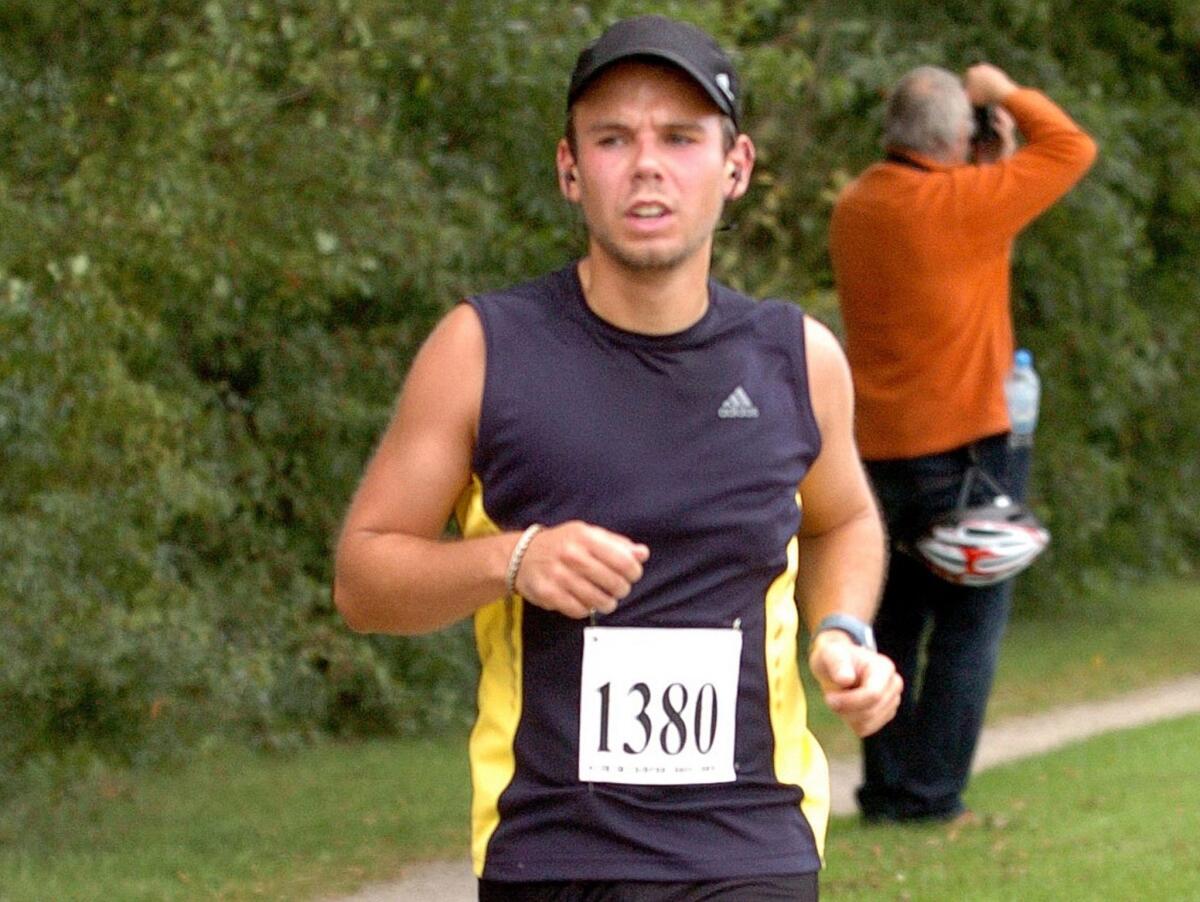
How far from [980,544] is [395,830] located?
2171mm

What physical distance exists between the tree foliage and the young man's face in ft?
11.4

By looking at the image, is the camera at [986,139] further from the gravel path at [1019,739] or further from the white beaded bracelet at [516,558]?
the white beaded bracelet at [516,558]

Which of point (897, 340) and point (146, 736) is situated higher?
point (897, 340)

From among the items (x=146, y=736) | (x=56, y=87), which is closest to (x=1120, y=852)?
(x=146, y=736)

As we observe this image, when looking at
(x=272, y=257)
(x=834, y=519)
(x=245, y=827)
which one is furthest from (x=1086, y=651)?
(x=834, y=519)

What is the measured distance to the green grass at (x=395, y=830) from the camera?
6.44 metres

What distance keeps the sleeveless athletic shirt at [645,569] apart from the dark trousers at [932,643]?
143 inches

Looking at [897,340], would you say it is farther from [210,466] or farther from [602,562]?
[602,562]

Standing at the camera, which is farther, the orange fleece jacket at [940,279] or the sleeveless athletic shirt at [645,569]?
the orange fleece jacket at [940,279]

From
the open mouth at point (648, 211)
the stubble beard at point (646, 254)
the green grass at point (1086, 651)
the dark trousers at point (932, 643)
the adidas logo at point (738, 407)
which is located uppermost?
the open mouth at point (648, 211)

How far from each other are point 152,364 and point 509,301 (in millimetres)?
5055

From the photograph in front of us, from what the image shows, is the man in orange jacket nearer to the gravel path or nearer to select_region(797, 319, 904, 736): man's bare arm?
the gravel path

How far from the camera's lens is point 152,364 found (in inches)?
322

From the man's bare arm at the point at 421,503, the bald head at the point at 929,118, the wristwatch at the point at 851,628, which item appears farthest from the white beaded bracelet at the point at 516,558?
the bald head at the point at 929,118
